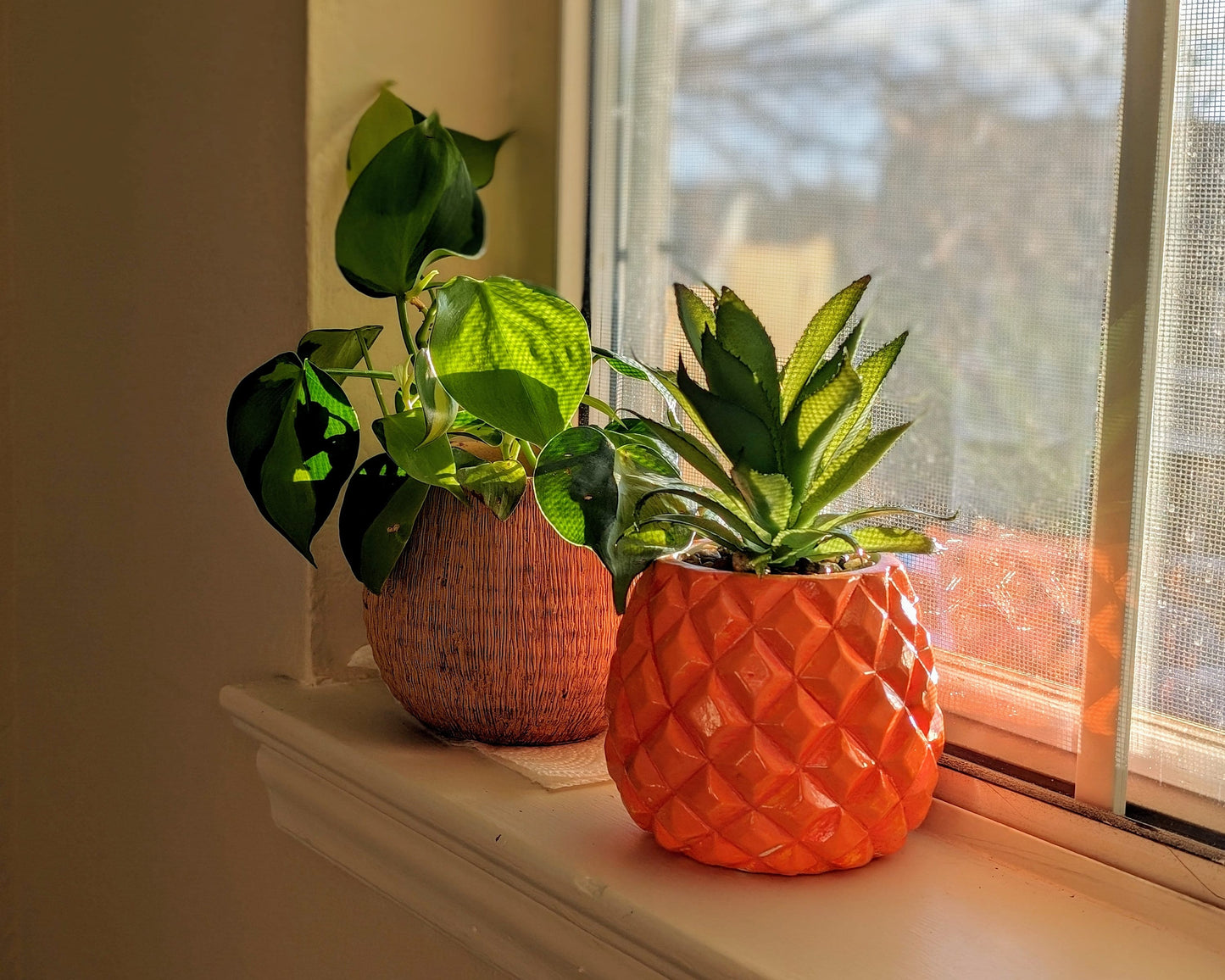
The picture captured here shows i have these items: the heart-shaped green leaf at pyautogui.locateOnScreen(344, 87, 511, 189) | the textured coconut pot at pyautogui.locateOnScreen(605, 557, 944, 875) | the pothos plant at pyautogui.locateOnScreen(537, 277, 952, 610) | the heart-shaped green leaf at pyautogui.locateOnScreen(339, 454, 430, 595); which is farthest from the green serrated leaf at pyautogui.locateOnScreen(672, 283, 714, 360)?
the heart-shaped green leaf at pyautogui.locateOnScreen(344, 87, 511, 189)

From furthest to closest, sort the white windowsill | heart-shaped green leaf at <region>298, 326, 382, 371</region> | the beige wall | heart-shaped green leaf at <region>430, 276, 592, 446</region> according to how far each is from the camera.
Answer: the beige wall, heart-shaped green leaf at <region>298, 326, 382, 371</region>, heart-shaped green leaf at <region>430, 276, 592, 446</region>, the white windowsill

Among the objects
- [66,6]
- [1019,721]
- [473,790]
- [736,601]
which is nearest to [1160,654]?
[1019,721]

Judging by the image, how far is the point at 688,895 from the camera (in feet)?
1.77

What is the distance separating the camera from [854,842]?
540 mm

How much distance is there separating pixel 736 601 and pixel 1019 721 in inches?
8.0

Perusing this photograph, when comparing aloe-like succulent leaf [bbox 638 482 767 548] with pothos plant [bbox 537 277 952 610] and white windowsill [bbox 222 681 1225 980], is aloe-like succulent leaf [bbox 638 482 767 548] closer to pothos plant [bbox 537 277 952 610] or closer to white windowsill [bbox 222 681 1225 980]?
pothos plant [bbox 537 277 952 610]

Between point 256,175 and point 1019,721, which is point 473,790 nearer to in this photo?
point 1019,721

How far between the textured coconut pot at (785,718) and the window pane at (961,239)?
0.11m

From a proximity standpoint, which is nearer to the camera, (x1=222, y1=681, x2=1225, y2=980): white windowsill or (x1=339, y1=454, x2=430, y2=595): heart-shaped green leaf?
(x1=222, y1=681, x2=1225, y2=980): white windowsill

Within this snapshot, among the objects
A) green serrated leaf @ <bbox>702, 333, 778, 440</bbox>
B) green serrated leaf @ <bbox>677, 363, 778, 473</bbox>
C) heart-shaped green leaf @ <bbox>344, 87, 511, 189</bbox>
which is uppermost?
heart-shaped green leaf @ <bbox>344, 87, 511, 189</bbox>

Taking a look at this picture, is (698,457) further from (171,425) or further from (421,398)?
(171,425)

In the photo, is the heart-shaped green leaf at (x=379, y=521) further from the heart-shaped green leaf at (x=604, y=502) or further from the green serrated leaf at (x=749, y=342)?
the green serrated leaf at (x=749, y=342)

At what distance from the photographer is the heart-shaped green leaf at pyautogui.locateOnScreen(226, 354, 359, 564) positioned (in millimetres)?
670

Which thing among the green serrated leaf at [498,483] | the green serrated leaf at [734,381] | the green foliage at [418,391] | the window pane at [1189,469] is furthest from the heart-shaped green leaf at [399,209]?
the window pane at [1189,469]
